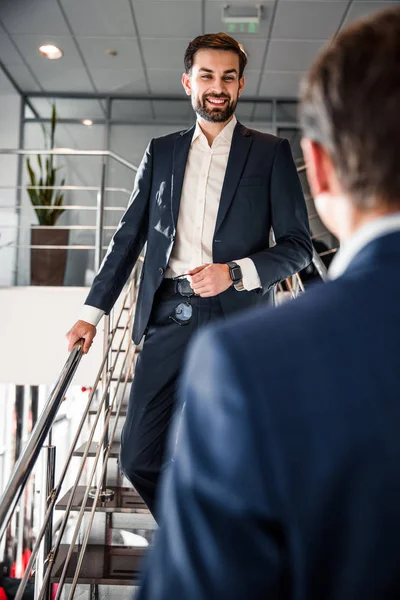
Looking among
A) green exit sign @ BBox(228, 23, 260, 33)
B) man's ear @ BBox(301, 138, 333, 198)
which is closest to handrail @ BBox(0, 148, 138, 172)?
green exit sign @ BBox(228, 23, 260, 33)

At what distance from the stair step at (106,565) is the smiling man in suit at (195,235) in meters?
0.53

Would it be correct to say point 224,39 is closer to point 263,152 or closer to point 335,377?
point 263,152

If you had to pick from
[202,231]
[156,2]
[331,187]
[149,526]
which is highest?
[156,2]

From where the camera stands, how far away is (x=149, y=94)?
7.93m

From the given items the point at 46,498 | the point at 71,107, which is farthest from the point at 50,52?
the point at 46,498

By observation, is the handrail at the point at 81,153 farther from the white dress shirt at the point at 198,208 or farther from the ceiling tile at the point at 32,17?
the white dress shirt at the point at 198,208

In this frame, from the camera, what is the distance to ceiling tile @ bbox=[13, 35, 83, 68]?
21.6ft

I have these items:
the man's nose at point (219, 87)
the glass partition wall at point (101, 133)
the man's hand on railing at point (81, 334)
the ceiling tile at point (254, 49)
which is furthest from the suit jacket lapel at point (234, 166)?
the glass partition wall at point (101, 133)

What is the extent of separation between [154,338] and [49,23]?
17.5 feet

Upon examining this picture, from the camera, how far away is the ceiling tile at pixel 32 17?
6009 mm

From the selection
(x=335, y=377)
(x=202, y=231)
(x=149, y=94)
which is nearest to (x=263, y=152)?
(x=202, y=231)

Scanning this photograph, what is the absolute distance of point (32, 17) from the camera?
20.4ft

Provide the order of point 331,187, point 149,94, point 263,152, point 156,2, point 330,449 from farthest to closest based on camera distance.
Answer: point 149,94 → point 156,2 → point 263,152 → point 331,187 → point 330,449

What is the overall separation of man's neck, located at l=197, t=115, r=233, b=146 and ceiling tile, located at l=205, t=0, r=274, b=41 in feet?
14.0
